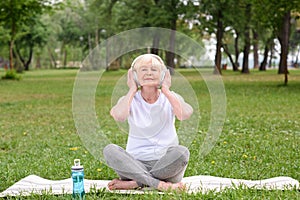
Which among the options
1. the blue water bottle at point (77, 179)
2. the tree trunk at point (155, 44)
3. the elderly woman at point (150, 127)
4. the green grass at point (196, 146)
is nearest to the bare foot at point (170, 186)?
the elderly woman at point (150, 127)

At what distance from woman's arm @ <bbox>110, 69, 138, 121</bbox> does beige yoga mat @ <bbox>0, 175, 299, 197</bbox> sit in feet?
2.02

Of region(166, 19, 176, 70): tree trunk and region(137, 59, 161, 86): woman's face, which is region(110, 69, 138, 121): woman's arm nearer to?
region(137, 59, 161, 86): woman's face

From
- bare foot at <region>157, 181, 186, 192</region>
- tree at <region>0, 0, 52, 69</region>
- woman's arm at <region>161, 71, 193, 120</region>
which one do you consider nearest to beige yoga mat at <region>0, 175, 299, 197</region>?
bare foot at <region>157, 181, 186, 192</region>

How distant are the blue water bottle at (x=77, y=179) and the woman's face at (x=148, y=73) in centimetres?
86

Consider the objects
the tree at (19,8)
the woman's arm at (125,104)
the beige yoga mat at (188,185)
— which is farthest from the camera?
the tree at (19,8)

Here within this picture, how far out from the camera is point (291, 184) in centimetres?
435

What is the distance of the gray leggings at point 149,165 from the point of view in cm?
413

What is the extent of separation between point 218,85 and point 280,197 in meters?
1.03

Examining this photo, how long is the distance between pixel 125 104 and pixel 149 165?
57cm

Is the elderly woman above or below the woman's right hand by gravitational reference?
below

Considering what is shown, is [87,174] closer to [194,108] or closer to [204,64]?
[194,108]

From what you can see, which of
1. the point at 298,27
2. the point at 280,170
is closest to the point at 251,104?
the point at 280,170

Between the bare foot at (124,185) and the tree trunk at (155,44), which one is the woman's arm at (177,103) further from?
the bare foot at (124,185)

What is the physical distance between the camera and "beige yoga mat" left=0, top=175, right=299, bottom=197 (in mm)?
4215
